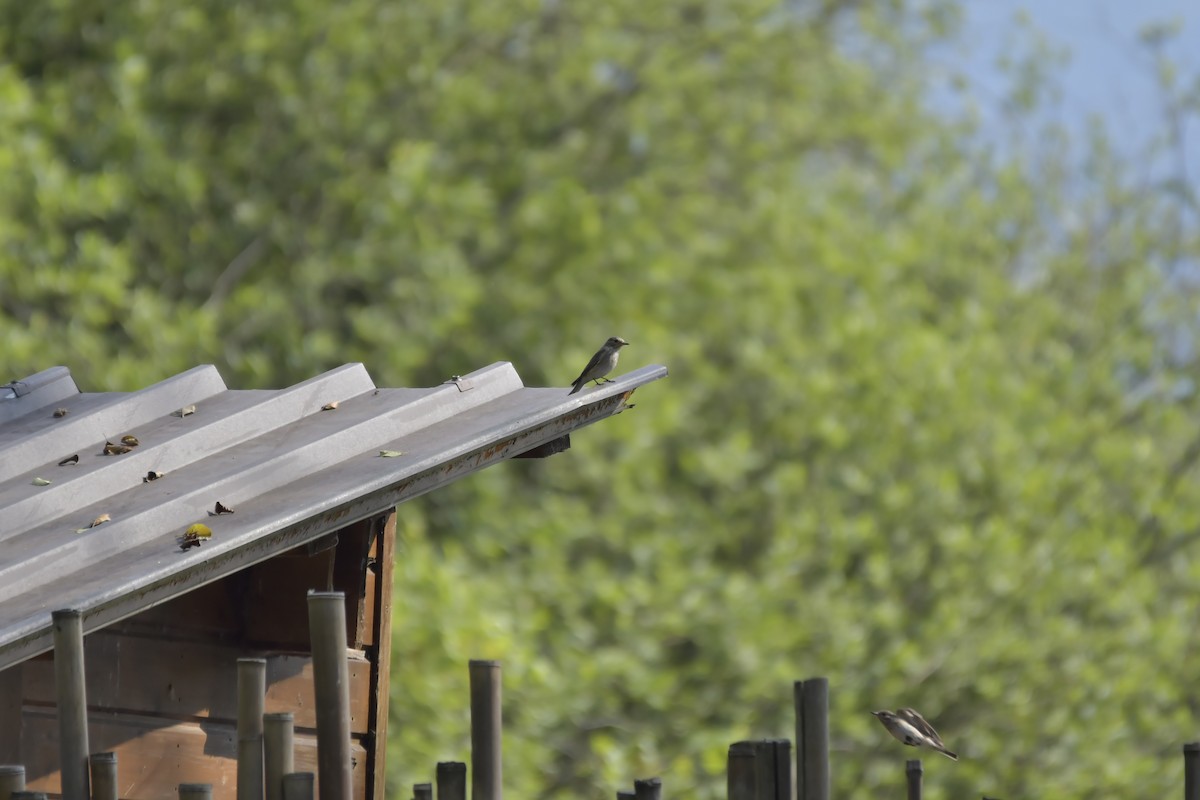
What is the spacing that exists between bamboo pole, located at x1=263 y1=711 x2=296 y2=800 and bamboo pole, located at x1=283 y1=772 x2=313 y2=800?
4cm

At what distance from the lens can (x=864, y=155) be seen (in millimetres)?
17438

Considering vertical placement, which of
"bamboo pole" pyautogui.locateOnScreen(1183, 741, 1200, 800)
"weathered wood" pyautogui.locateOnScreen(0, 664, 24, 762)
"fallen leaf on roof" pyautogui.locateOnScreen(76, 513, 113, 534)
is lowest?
"bamboo pole" pyautogui.locateOnScreen(1183, 741, 1200, 800)

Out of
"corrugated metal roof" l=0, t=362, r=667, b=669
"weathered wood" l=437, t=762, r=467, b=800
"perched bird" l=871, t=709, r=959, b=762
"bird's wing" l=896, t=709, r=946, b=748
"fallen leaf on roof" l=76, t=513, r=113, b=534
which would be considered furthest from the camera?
"bird's wing" l=896, t=709, r=946, b=748

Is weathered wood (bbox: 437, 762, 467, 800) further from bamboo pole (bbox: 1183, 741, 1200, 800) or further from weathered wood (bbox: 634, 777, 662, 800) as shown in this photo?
bamboo pole (bbox: 1183, 741, 1200, 800)

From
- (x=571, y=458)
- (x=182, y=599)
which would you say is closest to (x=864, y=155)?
(x=571, y=458)

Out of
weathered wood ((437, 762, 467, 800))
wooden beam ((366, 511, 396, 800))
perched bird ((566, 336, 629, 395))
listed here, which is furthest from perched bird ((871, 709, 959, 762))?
perched bird ((566, 336, 629, 395))

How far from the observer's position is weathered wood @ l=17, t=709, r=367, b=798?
4648 mm

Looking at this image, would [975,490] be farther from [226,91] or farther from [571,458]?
[226,91]

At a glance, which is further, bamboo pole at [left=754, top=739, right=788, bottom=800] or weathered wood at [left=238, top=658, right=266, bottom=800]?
weathered wood at [left=238, top=658, right=266, bottom=800]

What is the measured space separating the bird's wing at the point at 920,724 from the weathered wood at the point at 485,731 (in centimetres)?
175

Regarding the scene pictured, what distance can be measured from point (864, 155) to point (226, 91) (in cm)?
711

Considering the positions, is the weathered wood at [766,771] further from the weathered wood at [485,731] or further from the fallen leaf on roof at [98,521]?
the fallen leaf on roof at [98,521]

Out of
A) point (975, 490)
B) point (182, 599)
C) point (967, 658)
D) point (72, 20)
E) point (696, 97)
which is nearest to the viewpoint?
point (182, 599)

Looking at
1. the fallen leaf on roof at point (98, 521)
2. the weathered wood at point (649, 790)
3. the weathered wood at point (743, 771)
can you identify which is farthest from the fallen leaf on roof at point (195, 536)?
the weathered wood at point (743, 771)
